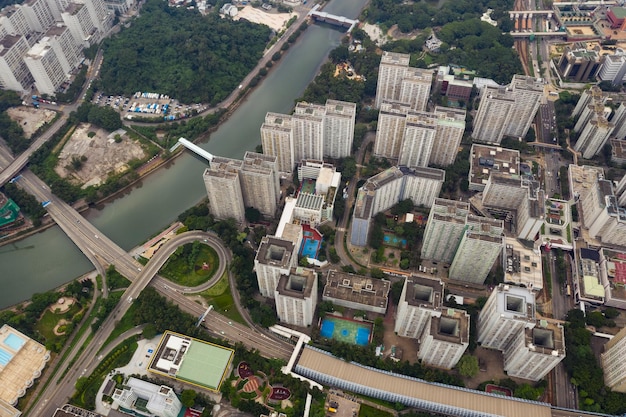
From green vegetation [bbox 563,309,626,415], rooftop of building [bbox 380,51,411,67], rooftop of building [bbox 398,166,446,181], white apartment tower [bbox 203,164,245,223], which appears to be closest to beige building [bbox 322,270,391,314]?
rooftop of building [bbox 398,166,446,181]

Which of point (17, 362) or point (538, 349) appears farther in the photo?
point (17, 362)

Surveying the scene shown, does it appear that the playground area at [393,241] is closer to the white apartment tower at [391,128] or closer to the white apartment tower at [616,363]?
the white apartment tower at [391,128]

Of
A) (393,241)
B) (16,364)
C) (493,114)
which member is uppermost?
(493,114)

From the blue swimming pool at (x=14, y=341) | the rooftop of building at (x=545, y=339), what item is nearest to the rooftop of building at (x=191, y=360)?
the blue swimming pool at (x=14, y=341)

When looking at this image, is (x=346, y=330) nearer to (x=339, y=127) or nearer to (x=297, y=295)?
(x=297, y=295)

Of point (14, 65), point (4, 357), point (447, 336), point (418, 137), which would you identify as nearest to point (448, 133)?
point (418, 137)

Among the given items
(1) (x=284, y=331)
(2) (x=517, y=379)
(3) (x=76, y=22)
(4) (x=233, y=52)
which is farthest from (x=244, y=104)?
(2) (x=517, y=379)

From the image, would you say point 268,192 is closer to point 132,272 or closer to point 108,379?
point 132,272
